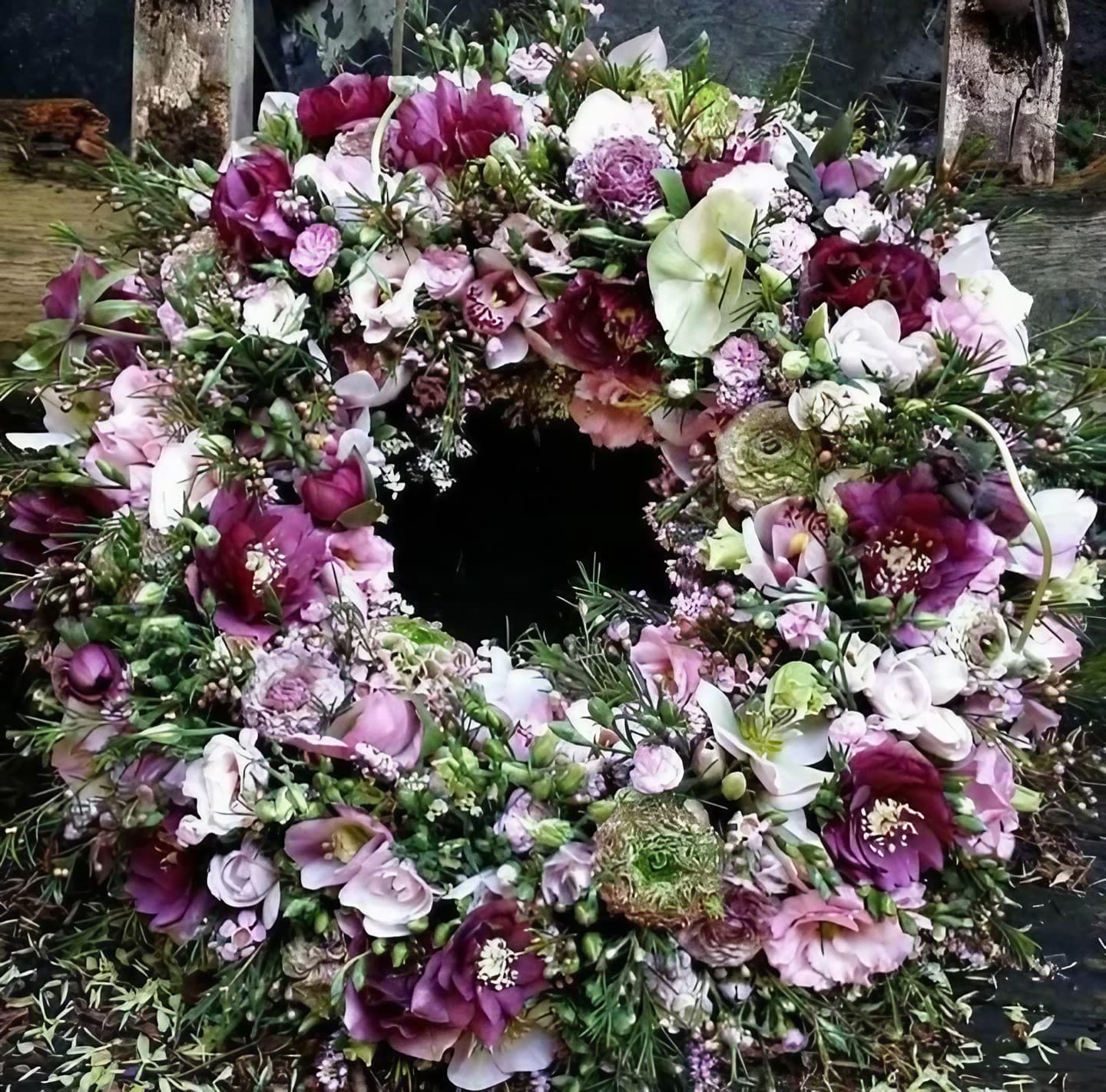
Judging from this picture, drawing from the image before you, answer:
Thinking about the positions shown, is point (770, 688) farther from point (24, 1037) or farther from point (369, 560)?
point (24, 1037)

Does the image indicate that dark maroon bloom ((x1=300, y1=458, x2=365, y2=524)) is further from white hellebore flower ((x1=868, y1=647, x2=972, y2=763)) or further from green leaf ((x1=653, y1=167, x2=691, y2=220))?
white hellebore flower ((x1=868, y1=647, x2=972, y2=763))

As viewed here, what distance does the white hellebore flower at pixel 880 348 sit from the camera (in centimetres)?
93

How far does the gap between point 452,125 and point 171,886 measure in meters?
0.73

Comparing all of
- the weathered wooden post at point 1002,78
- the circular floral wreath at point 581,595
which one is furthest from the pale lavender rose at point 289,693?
the weathered wooden post at point 1002,78

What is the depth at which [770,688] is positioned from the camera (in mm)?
882

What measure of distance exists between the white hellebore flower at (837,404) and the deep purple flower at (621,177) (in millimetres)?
226

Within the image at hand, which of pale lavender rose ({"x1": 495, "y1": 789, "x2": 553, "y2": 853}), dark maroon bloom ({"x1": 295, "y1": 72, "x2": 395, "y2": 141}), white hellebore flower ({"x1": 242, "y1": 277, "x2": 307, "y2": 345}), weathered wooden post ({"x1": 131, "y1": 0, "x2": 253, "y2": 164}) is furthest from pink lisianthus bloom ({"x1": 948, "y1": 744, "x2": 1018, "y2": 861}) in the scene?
weathered wooden post ({"x1": 131, "y1": 0, "x2": 253, "y2": 164})

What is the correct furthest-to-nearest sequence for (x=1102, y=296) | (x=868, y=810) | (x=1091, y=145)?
(x=1091, y=145), (x=1102, y=296), (x=868, y=810)

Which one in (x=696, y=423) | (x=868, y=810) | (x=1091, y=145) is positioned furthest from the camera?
(x=1091, y=145)

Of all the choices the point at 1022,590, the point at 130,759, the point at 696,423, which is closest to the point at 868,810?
the point at 1022,590

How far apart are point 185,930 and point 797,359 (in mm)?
726

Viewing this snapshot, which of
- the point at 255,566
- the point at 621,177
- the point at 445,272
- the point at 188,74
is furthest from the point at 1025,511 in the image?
the point at 188,74

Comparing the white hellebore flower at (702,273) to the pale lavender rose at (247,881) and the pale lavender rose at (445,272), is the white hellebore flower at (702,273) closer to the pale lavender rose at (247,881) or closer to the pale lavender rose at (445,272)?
the pale lavender rose at (445,272)

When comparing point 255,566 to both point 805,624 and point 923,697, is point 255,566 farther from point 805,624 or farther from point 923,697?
point 923,697
